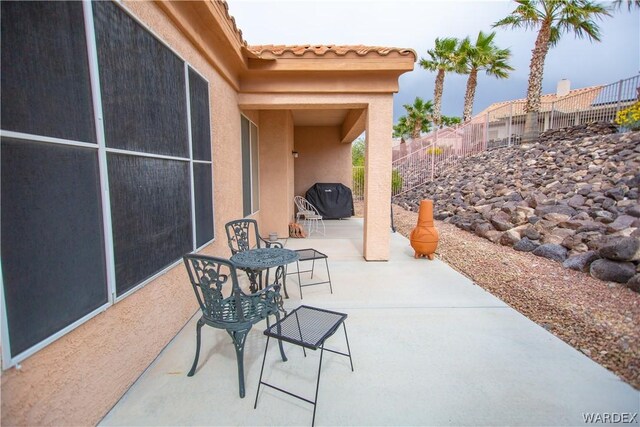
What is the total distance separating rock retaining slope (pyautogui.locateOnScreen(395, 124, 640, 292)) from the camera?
14.7 ft

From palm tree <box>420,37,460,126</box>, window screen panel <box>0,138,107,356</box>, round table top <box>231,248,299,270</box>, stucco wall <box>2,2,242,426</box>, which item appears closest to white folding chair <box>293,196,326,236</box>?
stucco wall <box>2,2,242,426</box>

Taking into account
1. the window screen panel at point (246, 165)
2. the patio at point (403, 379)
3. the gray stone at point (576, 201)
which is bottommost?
the patio at point (403, 379)

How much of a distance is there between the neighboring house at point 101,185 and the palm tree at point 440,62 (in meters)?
15.7

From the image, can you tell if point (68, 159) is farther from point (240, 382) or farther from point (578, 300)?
point (578, 300)

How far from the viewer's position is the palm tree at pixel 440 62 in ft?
52.9

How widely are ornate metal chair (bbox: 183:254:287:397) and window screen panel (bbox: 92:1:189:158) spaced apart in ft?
3.35

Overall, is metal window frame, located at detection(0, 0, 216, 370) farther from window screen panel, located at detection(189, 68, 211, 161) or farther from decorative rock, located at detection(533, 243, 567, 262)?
decorative rock, located at detection(533, 243, 567, 262)

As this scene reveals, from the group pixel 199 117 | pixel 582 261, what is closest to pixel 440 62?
pixel 582 261

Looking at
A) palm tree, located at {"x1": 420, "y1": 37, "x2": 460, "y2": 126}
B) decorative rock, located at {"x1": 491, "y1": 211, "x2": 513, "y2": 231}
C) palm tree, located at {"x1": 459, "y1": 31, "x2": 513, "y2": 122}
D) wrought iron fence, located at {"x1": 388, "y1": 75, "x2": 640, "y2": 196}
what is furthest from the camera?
palm tree, located at {"x1": 420, "y1": 37, "x2": 460, "y2": 126}

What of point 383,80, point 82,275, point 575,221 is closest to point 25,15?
point 82,275

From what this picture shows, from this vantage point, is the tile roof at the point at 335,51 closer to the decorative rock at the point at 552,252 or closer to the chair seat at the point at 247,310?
the chair seat at the point at 247,310

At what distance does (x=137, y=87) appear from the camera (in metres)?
2.25

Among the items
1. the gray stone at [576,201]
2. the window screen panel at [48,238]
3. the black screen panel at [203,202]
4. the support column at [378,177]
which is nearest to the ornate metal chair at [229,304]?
the window screen panel at [48,238]

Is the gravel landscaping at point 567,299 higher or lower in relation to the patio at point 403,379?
higher
